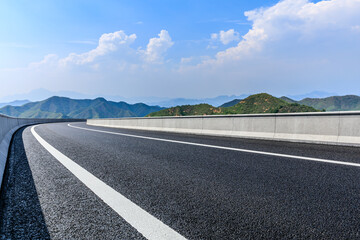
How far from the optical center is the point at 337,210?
2.87 m

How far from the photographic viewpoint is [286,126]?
9789mm

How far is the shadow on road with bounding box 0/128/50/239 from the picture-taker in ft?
8.04

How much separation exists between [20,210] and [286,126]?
8988 millimetres

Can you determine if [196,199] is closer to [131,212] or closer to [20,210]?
[131,212]

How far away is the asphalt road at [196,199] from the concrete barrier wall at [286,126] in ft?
9.34

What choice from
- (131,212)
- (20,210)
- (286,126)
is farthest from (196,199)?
(286,126)

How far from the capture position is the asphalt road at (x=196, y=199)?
2443mm

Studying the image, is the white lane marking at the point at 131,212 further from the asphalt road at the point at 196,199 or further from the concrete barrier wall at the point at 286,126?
the concrete barrier wall at the point at 286,126

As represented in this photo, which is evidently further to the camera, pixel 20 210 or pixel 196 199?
pixel 196 199

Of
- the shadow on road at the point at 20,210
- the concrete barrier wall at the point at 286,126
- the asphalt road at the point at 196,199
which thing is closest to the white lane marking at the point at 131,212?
the asphalt road at the point at 196,199

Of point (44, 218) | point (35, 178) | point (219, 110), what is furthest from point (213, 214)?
point (219, 110)

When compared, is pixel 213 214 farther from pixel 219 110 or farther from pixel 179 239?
pixel 219 110

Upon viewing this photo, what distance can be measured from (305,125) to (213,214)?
25.0 feet

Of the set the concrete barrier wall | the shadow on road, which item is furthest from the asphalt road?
the concrete barrier wall
